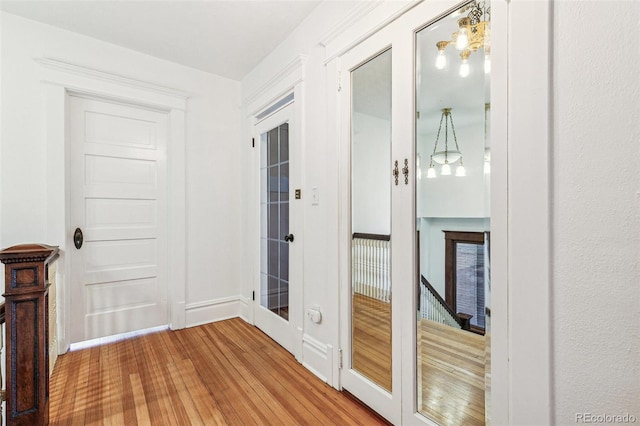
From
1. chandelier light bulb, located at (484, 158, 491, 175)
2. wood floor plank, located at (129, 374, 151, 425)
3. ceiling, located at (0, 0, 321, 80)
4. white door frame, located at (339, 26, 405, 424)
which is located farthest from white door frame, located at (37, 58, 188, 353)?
chandelier light bulb, located at (484, 158, 491, 175)

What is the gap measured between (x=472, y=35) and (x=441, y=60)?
15 centimetres

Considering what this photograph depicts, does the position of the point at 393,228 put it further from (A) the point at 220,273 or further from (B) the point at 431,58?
(A) the point at 220,273

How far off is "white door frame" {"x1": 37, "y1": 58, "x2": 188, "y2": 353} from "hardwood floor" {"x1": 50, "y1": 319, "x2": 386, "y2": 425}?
0.47 m

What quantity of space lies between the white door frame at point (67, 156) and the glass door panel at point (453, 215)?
233 cm

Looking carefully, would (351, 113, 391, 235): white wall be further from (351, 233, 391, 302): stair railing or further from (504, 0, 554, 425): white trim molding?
(504, 0, 554, 425): white trim molding

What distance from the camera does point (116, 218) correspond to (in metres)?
2.73

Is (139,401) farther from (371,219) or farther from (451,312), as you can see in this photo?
(451,312)

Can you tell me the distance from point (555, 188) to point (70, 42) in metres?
3.38

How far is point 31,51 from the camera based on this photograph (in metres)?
2.31

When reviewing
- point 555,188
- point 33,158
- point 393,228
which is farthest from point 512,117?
point 33,158

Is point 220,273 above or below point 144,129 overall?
below

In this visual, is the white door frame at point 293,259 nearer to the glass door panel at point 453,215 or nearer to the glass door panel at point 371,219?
the glass door panel at point 371,219

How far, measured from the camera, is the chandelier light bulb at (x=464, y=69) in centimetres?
129

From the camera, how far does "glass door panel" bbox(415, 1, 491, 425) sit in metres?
1.25
